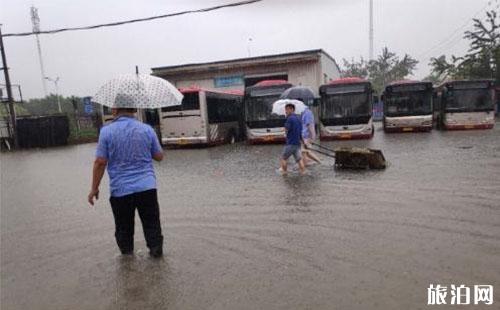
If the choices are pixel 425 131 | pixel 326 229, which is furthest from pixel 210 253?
pixel 425 131

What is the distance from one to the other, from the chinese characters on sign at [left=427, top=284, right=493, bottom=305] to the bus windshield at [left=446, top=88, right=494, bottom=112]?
21291 millimetres

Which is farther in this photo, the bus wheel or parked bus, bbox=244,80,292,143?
the bus wheel

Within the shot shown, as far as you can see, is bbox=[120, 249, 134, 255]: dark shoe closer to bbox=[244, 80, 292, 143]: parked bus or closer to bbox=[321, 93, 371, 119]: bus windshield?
bbox=[244, 80, 292, 143]: parked bus

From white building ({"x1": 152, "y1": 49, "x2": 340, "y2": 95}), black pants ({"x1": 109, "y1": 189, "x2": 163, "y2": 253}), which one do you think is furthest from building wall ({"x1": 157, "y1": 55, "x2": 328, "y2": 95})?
black pants ({"x1": 109, "y1": 189, "x2": 163, "y2": 253})

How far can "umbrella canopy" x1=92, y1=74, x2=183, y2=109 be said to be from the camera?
16.8 ft

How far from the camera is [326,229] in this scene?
6.30 meters

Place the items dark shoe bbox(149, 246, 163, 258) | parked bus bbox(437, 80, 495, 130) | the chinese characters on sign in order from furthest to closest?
parked bus bbox(437, 80, 495, 130)
dark shoe bbox(149, 246, 163, 258)
the chinese characters on sign

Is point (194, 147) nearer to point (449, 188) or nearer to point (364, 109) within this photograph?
point (364, 109)

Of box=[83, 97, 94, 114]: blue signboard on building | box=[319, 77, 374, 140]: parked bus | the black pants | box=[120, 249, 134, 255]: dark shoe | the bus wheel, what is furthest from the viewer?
box=[83, 97, 94, 114]: blue signboard on building

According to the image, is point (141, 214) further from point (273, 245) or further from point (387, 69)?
point (387, 69)

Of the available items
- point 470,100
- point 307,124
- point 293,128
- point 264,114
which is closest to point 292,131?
point 293,128

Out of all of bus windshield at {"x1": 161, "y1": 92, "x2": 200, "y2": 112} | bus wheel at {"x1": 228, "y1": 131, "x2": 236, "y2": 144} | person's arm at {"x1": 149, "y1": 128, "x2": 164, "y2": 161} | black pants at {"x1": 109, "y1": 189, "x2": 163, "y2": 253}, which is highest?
bus windshield at {"x1": 161, "y1": 92, "x2": 200, "y2": 112}

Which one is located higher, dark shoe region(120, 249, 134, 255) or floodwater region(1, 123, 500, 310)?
dark shoe region(120, 249, 134, 255)

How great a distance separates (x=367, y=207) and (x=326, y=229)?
1472mm
